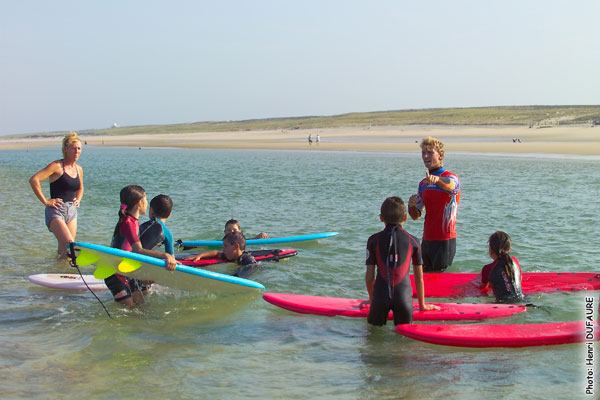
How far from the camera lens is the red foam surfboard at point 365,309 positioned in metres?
5.97

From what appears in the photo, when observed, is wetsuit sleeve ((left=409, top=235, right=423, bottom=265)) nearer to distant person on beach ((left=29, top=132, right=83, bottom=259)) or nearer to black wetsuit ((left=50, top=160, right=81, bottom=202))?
distant person on beach ((left=29, top=132, right=83, bottom=259))

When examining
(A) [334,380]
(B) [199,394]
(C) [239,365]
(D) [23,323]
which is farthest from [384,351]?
(D) [23,323]

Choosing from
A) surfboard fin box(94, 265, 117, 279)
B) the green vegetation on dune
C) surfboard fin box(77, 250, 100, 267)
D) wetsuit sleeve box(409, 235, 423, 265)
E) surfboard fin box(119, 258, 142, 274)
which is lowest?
surfboard fin box(94, 265, 117, 279)

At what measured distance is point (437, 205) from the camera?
694 centimetres

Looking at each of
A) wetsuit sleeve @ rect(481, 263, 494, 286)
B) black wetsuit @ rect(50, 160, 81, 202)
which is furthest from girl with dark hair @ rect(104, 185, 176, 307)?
wetsuit sleeve @ rect(481, 263, 494, 286)

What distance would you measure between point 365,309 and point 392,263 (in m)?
1.07

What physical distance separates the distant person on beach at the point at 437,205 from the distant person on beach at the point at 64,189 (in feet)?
14.6

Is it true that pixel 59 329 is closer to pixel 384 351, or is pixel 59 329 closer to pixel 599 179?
pixel 384 351

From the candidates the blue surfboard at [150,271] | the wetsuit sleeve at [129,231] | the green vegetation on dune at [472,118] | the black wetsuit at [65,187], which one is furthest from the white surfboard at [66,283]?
the green vegetation on dune at [472,118]

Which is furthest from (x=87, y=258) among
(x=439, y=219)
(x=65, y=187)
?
(x=439, y=219)

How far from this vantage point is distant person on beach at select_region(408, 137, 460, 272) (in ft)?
22.4

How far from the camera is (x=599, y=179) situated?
64.6 feet

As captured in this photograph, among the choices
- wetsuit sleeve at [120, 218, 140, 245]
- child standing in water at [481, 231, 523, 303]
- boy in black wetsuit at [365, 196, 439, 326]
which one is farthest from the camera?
child standing in water at [481, 231, 523, 303]

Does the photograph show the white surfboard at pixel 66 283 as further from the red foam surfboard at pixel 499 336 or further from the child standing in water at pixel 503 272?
the child standing in water at pixel 503 272
